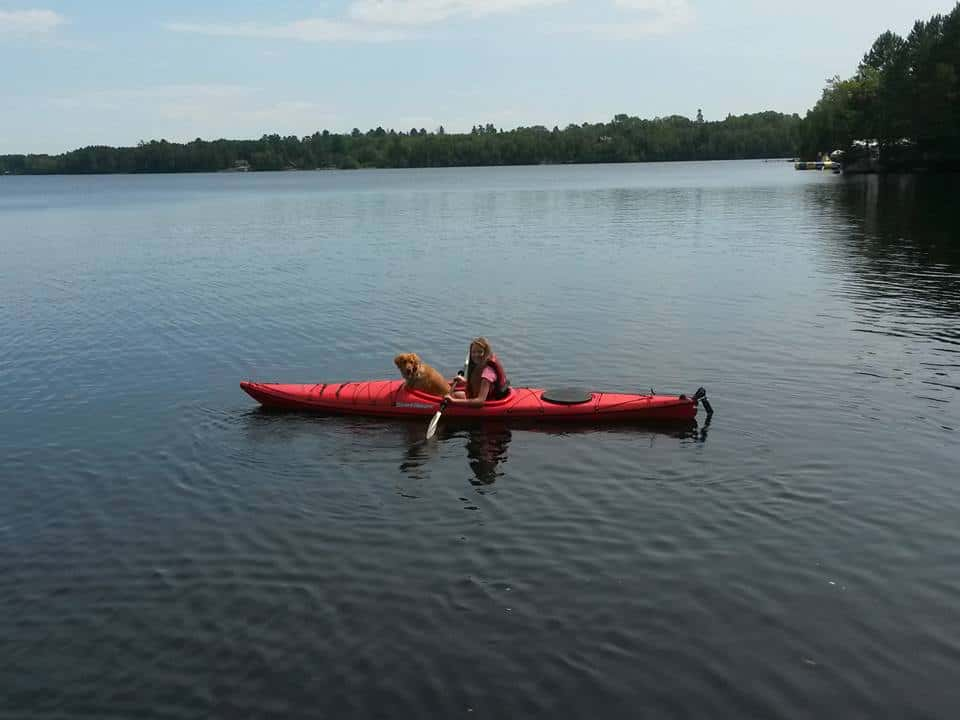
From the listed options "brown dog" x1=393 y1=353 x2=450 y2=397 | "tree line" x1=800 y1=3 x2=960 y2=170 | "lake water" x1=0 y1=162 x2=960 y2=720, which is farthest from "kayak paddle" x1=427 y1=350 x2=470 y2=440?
"tree line" x1=800 y1=3 x2=960 y2=170

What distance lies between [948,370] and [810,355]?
3.10 meters

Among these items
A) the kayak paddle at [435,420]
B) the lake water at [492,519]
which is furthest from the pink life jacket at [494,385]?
the lake water at [492,519]

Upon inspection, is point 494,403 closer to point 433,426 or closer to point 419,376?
point 433,426

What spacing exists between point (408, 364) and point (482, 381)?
1507 millimetres

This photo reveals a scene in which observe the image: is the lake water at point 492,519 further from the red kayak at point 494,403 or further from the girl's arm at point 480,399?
the girl's arm at point 480,399

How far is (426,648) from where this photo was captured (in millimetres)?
9547

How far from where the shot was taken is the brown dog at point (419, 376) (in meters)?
17.5

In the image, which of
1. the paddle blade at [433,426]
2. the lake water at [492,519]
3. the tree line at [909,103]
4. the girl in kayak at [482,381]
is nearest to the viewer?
the lake water at [492,519]

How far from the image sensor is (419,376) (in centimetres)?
1767

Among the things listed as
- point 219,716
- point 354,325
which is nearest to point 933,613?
point 219,716

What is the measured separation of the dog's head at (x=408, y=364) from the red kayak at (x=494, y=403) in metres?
0.39

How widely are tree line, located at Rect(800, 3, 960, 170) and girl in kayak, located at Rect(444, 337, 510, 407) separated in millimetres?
90627

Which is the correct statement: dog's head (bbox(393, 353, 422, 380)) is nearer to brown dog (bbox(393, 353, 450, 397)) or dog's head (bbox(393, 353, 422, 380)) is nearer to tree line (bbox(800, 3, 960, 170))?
brown dog (bbox(393, 353, 450, 397))

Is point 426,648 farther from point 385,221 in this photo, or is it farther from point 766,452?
point 385,221
